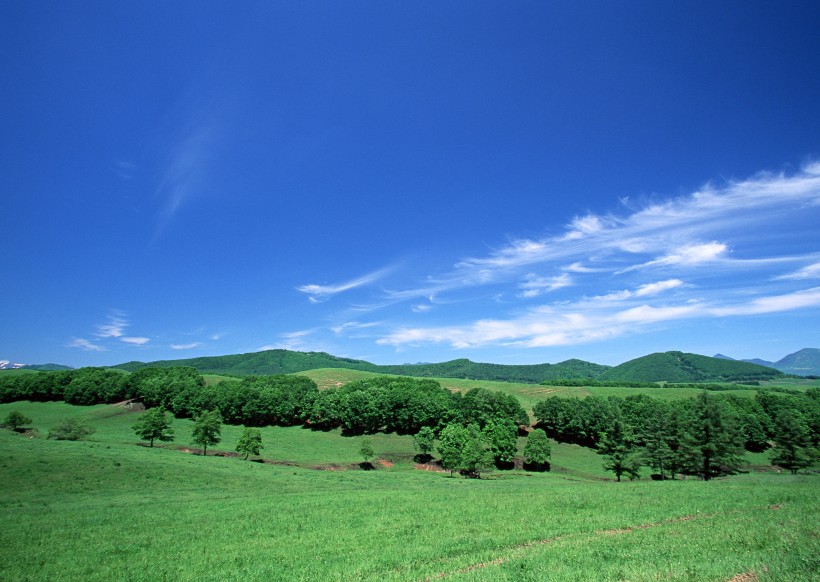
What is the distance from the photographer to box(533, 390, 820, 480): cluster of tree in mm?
63156

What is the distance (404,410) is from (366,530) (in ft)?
267

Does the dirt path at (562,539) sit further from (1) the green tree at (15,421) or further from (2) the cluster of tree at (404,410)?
(1) the green tree at (15,421)

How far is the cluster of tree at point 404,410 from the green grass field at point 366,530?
5753 centimetres

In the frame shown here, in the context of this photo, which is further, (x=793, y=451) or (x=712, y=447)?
(x=793, y=451)

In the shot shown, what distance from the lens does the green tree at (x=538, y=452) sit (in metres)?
78.2

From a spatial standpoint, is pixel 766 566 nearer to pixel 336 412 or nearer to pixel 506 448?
pixel 506 448

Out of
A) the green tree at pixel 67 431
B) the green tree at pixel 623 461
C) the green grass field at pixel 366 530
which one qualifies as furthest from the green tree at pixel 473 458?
the green tree at pixel 67 431

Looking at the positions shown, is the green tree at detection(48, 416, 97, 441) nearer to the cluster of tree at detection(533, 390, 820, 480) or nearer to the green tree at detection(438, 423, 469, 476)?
the green tree at detection(438, 423, 469, 476)

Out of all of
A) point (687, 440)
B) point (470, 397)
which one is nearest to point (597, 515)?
point (687, 440)

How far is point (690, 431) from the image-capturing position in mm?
70625

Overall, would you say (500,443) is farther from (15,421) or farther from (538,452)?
(15,421)

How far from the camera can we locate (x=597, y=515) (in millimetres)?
25688

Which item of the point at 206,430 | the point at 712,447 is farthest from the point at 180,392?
the point at 712,447

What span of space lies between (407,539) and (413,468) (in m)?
59.8
